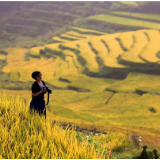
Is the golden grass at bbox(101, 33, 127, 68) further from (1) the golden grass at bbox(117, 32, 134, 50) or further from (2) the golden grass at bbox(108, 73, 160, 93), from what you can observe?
(2) the golden grass at bbox(108, 73, 160, 93)

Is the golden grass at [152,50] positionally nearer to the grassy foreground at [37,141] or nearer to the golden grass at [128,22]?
the golden grass at [128,22]

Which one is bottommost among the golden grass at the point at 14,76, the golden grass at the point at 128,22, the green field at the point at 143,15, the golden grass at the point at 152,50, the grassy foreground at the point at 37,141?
the golden grass at the point at 14,76

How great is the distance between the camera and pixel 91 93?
1048cm

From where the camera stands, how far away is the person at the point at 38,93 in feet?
15.5

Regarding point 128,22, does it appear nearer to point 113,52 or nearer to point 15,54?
point 113,52

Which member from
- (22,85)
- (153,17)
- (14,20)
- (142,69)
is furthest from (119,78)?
(14,20)

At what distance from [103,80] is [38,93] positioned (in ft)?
25.1

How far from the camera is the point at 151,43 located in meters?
14.4

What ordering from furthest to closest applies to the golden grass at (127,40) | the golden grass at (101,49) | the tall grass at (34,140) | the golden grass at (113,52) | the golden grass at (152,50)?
the golden grass at (127,40) < the golden grass at (101,49) < the golden grass at (113,52) < the golden grass at (152,50) < the tall grass at (34,140)

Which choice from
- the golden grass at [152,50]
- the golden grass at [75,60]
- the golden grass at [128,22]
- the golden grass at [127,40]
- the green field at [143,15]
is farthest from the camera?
the green field at [143,15]

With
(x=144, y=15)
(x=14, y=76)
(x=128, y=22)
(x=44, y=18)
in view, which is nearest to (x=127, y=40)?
(x=128, y=22)

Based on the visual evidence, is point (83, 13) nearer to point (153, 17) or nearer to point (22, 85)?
point (153, 17)

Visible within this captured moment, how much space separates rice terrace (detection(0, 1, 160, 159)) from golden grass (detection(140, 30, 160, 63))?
0.05 metres

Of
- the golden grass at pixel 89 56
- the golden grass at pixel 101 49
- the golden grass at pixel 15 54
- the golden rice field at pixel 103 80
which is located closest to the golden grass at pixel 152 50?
the golden rice field at pixel 103 80
